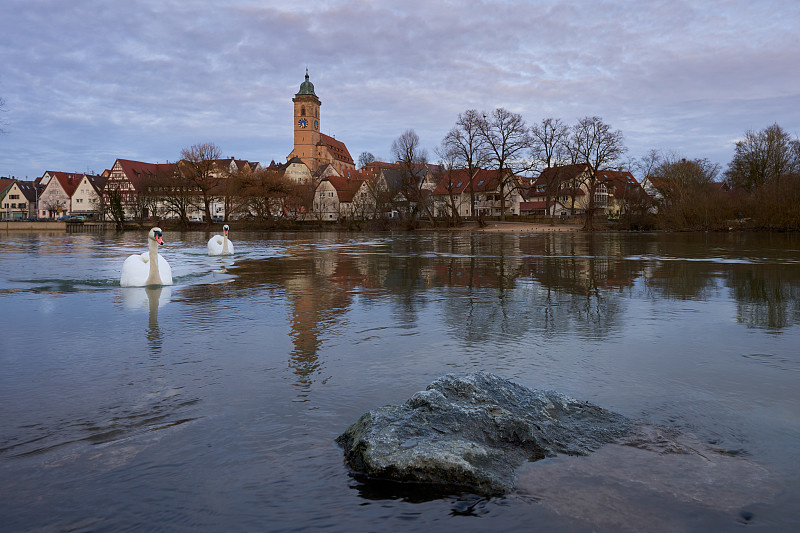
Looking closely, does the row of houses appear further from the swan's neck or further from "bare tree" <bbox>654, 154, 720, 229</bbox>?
the swan's neck

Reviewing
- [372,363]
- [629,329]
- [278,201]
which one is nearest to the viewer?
[372,363]

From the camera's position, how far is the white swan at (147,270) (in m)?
13.3

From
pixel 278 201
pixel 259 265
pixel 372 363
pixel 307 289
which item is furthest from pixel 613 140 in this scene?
pixel 372 363

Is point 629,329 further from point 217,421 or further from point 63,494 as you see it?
point 63,494

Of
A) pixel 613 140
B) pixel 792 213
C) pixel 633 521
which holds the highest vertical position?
pixel 613 140

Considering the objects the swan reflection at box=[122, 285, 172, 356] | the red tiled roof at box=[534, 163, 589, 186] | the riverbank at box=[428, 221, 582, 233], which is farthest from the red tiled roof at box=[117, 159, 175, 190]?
the swan reflection at box=[122, 285, 172, 356]

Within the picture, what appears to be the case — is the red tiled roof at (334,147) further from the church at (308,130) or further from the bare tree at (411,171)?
the bare tree at (411,171)

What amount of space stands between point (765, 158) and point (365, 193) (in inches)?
1962

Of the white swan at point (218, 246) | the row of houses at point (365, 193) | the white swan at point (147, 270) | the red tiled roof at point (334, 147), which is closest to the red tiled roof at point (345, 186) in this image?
the row of houses at point (365, 193)

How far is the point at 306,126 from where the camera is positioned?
554 feet

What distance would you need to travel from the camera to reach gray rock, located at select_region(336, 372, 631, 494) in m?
3.54

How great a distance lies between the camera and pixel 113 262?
2084 centimetres

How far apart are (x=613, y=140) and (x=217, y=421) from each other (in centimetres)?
6951

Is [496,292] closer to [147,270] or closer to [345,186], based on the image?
[147,270]
